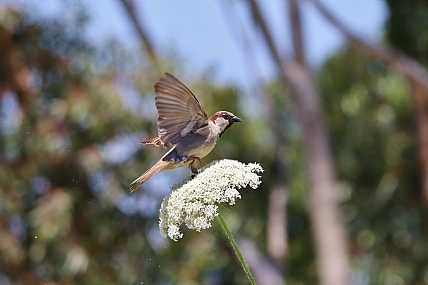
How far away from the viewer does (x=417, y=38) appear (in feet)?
35.3

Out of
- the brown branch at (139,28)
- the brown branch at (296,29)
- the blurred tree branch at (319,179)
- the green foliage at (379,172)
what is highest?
the brown branch at (139,28)

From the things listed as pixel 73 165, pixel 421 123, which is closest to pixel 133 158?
pixel 73 165

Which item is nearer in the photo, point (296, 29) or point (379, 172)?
point (296, 29)

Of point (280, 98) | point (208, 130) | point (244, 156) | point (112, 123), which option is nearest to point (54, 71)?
point (112, 123)

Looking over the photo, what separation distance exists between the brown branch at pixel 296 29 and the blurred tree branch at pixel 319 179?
0.54 ft

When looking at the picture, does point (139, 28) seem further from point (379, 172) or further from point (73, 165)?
point (379, 172)

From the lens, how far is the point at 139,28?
8.99 m

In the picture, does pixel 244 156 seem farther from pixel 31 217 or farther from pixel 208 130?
pixel 208 130

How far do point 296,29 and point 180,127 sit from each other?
710cm

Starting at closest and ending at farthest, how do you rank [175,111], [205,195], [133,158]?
[205,195], [175,111], [133,158]

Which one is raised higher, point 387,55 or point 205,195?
point 205,195

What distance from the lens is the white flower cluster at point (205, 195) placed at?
1919 millimetres

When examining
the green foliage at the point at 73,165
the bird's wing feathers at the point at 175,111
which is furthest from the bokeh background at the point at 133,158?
the bird's wing feathers at the point at 175,111

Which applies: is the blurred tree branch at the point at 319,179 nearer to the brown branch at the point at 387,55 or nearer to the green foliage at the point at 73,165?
the brown branch at the point at 387,55
